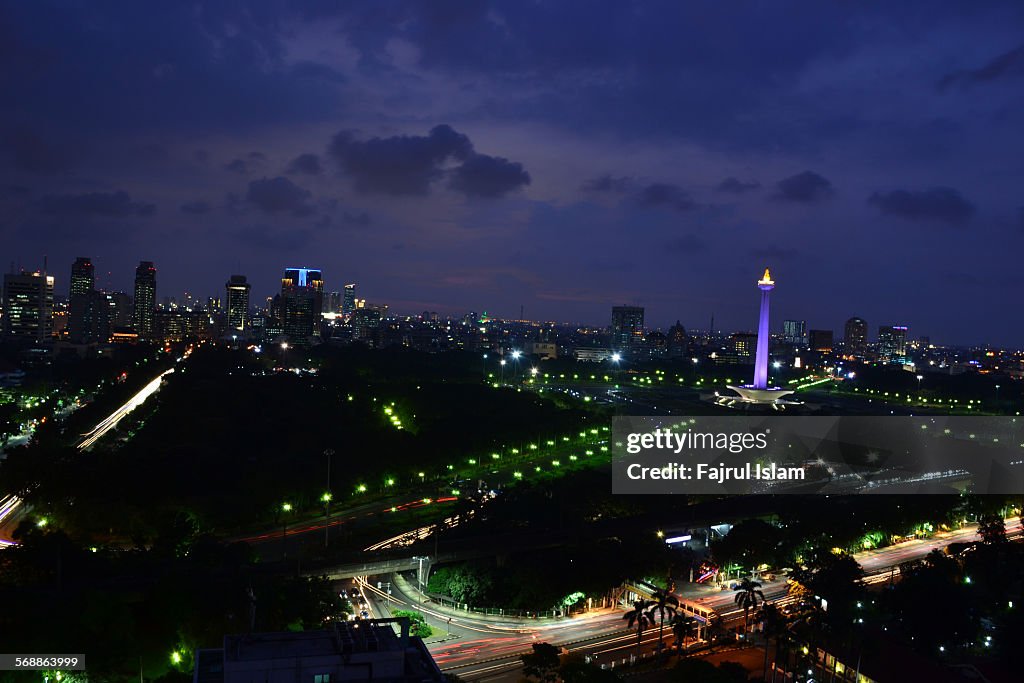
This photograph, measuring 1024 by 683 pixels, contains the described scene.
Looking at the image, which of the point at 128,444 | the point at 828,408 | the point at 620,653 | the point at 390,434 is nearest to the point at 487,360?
the point at 828,408

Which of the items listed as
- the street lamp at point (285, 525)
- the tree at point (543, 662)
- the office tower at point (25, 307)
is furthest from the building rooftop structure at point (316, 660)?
the office tower at point (25, 307)

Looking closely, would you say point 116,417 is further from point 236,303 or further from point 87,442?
point 236,303

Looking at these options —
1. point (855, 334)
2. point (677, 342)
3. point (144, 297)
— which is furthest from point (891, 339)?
point (144, 297)

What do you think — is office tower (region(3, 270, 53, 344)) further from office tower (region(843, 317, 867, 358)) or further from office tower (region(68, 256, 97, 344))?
office tower (region(843, 317, 867, 358))

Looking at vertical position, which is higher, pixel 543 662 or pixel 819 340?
pixel 819 340

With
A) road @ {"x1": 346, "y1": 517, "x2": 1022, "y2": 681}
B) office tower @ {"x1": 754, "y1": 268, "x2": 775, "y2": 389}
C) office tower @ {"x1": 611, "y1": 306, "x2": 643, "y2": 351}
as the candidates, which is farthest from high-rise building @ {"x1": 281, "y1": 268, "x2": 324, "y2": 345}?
road @ {"x1": 346, "y1": 517, "x2": 1022, "y2": 681}

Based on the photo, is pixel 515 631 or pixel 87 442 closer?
pixel 515 631

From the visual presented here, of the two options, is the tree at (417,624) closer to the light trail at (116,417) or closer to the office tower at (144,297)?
the light trail at (116,417)
